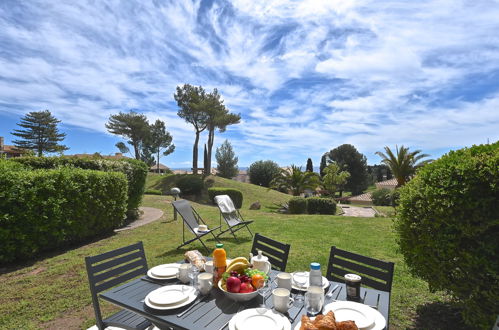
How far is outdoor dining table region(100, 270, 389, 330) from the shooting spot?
161cm

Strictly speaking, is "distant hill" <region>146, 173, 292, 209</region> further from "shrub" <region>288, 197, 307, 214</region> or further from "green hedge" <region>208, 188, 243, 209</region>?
"shrub" <region>288, 197, 307, 214</region>

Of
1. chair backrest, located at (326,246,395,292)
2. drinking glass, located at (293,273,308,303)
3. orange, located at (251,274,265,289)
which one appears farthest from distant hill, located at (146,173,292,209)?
orange, located at (251,274,265,289)

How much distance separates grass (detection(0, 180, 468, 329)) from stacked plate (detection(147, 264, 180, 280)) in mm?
1429

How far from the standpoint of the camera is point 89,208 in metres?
6.08

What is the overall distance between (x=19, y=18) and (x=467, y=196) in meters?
9.10

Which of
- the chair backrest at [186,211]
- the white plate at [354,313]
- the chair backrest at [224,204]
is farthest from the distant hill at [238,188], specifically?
the white plate at [354,313]

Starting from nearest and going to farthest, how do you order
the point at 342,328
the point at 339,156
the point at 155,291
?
the point at 342,328
the point at 155,291
the point at 339,156

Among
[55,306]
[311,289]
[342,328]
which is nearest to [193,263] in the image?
[311,289]

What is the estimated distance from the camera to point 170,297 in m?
1.85

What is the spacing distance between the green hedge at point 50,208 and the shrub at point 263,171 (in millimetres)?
23031

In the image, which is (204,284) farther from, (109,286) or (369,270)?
(369,270)

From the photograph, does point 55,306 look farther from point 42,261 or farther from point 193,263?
point 193,263

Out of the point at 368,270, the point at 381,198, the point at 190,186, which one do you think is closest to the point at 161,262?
the point at 368,270

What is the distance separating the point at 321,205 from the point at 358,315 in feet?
40.0
